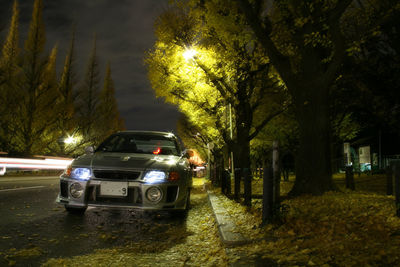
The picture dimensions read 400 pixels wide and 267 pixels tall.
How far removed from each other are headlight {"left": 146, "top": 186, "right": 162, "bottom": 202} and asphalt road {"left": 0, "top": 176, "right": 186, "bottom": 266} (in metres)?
0.46

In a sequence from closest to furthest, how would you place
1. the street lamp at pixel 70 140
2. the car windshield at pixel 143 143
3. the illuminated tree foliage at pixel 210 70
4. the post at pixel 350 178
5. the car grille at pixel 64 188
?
the car grille at pixel 64 188 → the car windshield at pixel 143 143 → the post at pixel 350 178 → the illuminated tree foliage at pixel 210 70 → the street lamp at pixel 70 140

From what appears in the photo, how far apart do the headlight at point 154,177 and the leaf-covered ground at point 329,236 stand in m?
1.39

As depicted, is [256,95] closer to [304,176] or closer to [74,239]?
[304,176]

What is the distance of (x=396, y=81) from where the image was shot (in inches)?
724

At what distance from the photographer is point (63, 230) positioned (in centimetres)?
510

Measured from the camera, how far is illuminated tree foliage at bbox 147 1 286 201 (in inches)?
624

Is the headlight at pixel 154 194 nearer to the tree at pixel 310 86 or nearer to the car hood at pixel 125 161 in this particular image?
the car hood at pixel 125 161

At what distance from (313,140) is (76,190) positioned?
17.8ft

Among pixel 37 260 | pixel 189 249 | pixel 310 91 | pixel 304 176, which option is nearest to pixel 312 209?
pixel 304 176

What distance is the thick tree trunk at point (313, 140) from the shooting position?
8.21 meters

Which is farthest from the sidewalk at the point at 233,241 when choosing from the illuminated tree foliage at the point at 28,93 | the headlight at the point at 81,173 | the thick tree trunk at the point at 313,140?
the illuminated tree foliage at the point at 28,93

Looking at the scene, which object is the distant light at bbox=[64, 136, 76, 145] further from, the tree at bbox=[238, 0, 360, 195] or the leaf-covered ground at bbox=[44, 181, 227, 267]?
the leaf-covered ground at bbox=[44, 181, 227, 267]

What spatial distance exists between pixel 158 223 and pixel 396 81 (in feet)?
56.2

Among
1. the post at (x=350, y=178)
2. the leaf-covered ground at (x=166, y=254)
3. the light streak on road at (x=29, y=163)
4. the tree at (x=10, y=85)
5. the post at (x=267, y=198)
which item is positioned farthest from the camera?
the tree at (x=10, y=85)
